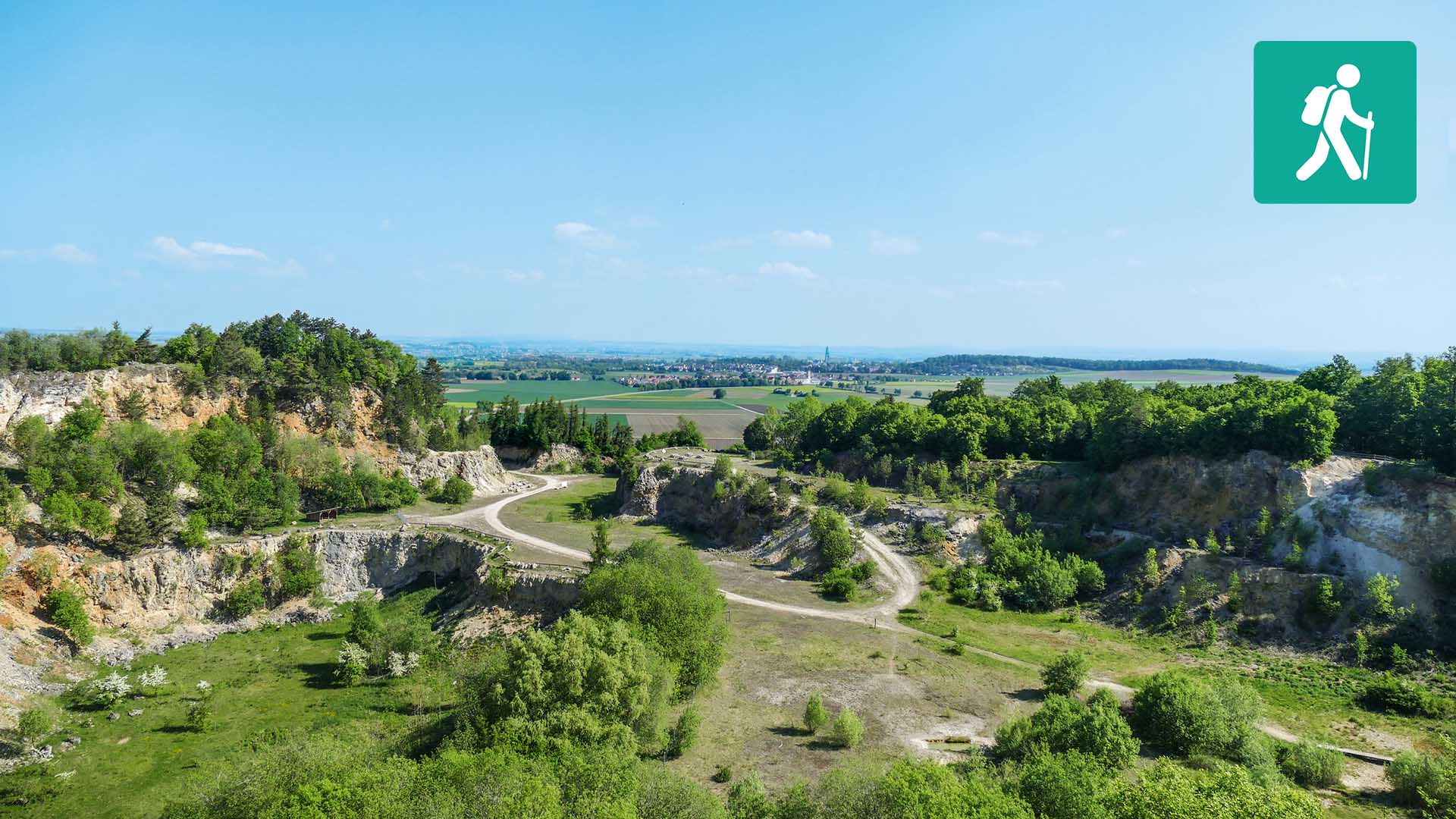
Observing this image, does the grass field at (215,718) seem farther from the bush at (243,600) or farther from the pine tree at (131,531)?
the pine tree at (131,531)

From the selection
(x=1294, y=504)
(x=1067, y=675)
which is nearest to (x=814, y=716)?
(x=1067, y=675)

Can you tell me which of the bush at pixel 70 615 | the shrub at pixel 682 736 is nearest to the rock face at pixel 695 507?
the shrub at pixel 682 736

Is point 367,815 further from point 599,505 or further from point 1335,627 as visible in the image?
point 599,505

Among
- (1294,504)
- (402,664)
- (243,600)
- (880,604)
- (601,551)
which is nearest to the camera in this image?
(402,664)

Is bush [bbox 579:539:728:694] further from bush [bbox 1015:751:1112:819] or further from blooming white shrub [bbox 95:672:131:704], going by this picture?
blooming white shrub [bbox 95:672:131:704]

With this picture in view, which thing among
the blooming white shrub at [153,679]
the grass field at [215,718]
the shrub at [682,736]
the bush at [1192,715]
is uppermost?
the bush at [1192,715]

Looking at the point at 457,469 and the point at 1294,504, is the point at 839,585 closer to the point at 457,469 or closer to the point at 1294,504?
the point at 1294,504

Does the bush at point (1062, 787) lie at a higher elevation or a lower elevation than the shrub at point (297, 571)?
higher
